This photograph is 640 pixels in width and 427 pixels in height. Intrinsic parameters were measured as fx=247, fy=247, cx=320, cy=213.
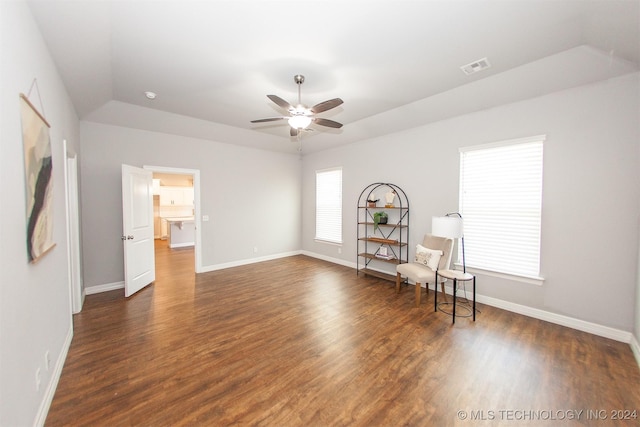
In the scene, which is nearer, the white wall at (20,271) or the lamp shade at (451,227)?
the white wall at (20,271)

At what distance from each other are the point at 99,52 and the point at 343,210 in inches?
185

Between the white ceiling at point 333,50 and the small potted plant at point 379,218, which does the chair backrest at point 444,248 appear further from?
the white ceiling at point 333,50

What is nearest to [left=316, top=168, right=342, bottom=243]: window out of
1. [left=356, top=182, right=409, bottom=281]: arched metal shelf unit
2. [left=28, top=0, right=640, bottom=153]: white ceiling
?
[left=356, top=182, right=409, bottom=281]: arched metal shelf unit

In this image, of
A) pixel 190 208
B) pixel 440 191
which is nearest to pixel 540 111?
pixel 440 191

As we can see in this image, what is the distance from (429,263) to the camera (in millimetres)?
3746

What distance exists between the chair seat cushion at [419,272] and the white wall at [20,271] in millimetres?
3740

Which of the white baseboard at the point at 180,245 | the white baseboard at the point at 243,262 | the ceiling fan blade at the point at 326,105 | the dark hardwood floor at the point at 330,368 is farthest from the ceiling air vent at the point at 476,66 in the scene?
the white baseboard at the point at 180,245

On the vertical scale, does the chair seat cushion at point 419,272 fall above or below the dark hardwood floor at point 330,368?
above

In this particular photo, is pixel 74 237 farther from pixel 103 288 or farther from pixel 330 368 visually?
pixel 330 368

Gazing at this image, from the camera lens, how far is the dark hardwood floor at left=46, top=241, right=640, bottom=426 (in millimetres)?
1776

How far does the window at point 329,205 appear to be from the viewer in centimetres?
606

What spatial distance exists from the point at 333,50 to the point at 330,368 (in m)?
3.08

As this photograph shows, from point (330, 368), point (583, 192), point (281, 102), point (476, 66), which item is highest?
point (476, 66)

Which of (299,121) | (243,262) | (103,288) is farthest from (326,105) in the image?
(103,288)
